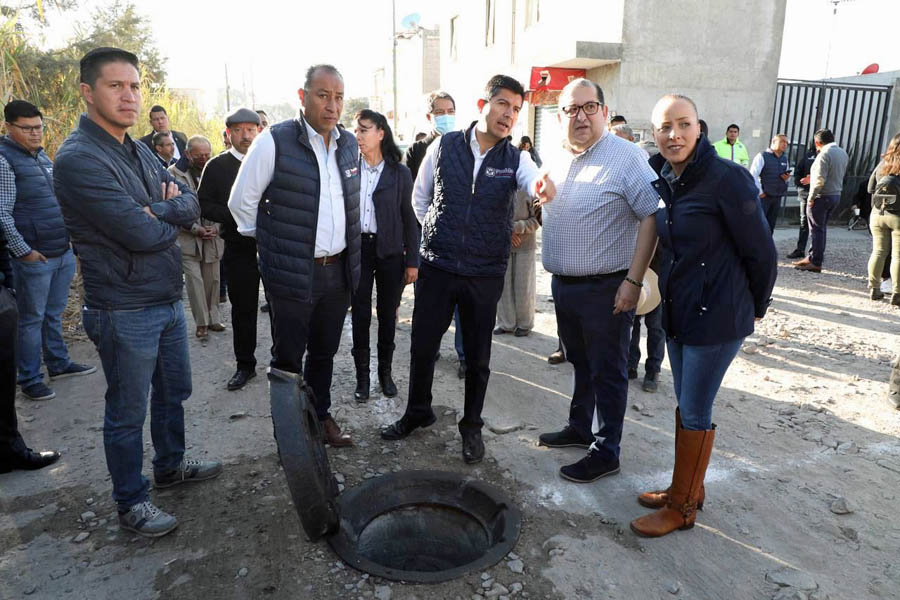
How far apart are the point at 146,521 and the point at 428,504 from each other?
1444 mm

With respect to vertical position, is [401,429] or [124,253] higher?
[124,253]

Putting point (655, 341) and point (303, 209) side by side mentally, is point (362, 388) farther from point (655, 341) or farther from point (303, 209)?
point (655, 341)

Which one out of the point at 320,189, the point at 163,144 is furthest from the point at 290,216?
the point at 163,144

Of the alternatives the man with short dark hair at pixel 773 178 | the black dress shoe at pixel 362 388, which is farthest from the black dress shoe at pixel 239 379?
the man with short dark hair at pixel 773 178

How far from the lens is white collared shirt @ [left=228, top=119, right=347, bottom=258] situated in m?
3.25

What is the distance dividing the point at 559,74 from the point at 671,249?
1195cm

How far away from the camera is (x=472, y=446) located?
12.2ft

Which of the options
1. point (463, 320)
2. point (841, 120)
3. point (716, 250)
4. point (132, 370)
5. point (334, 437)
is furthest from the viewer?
point (841, 120)

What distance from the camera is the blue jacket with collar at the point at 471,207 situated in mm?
3457

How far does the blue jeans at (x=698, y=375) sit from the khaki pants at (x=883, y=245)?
580cm

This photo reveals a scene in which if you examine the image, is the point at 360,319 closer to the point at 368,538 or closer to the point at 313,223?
the point at 313,223

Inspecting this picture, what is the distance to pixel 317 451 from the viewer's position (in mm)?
2953

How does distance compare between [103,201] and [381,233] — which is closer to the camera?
[103,201]

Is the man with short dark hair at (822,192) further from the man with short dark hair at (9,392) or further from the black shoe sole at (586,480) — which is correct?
the man with short dark hair at (9,392)
